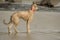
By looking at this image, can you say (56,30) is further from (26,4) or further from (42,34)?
(26,4)

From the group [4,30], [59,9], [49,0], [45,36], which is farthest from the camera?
[49,0]

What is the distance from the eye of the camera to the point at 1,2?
14.8m

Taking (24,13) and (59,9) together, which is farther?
(59,9)

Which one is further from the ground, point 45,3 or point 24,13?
point 24,13

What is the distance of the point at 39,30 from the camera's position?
295 inches

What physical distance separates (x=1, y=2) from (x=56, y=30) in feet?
25.3

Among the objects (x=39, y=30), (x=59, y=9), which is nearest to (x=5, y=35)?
(x=39, y=30)

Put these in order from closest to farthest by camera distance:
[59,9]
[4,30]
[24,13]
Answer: [24,13] < [4,30] < [59,9]

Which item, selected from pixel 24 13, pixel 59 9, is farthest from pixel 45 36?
pixel 59 9

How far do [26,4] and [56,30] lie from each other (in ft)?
22.5

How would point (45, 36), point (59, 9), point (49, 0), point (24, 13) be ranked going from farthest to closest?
point (49, 0) < point (59, 9) < point (24, 13) < point (45, 36)

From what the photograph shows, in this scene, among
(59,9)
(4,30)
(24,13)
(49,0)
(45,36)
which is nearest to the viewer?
(45,36)

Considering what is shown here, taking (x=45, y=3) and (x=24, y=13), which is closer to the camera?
(x=24, y=13)

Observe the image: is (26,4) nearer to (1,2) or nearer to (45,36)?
(1,2)
